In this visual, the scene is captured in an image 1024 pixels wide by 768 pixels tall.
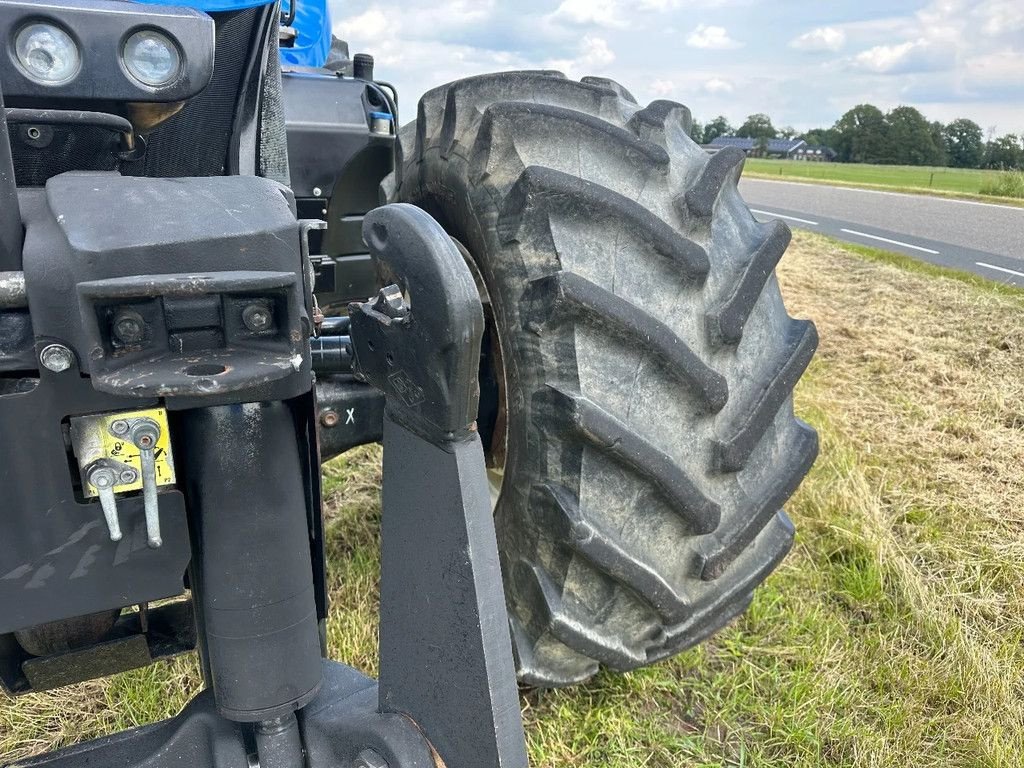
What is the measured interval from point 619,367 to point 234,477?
2.24ft

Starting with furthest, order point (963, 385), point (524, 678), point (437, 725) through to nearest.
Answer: point (963, 385) < point (524, 678) < point (437, 725)

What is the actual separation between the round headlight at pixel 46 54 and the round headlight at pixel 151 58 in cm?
6

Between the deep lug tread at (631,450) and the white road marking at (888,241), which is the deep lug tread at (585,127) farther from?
the white road marking at (888,241)

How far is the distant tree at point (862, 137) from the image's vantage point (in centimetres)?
5109

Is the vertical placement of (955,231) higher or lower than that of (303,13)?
lower

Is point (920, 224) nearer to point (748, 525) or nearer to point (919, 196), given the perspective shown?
point (919, 196)

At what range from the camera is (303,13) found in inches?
105

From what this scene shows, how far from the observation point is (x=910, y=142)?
49531mm

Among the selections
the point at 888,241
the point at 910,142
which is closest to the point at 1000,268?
the point at 888,241

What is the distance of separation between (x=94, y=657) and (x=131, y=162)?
718mm

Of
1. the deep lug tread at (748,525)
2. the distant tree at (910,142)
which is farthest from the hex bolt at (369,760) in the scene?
the distant tree at (910,142)

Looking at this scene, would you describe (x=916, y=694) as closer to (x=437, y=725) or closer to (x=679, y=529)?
(x=679, y=529)

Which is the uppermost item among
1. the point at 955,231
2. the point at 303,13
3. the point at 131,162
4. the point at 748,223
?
the point at 303,13

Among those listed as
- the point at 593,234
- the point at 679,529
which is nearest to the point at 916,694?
the point at 679,529
